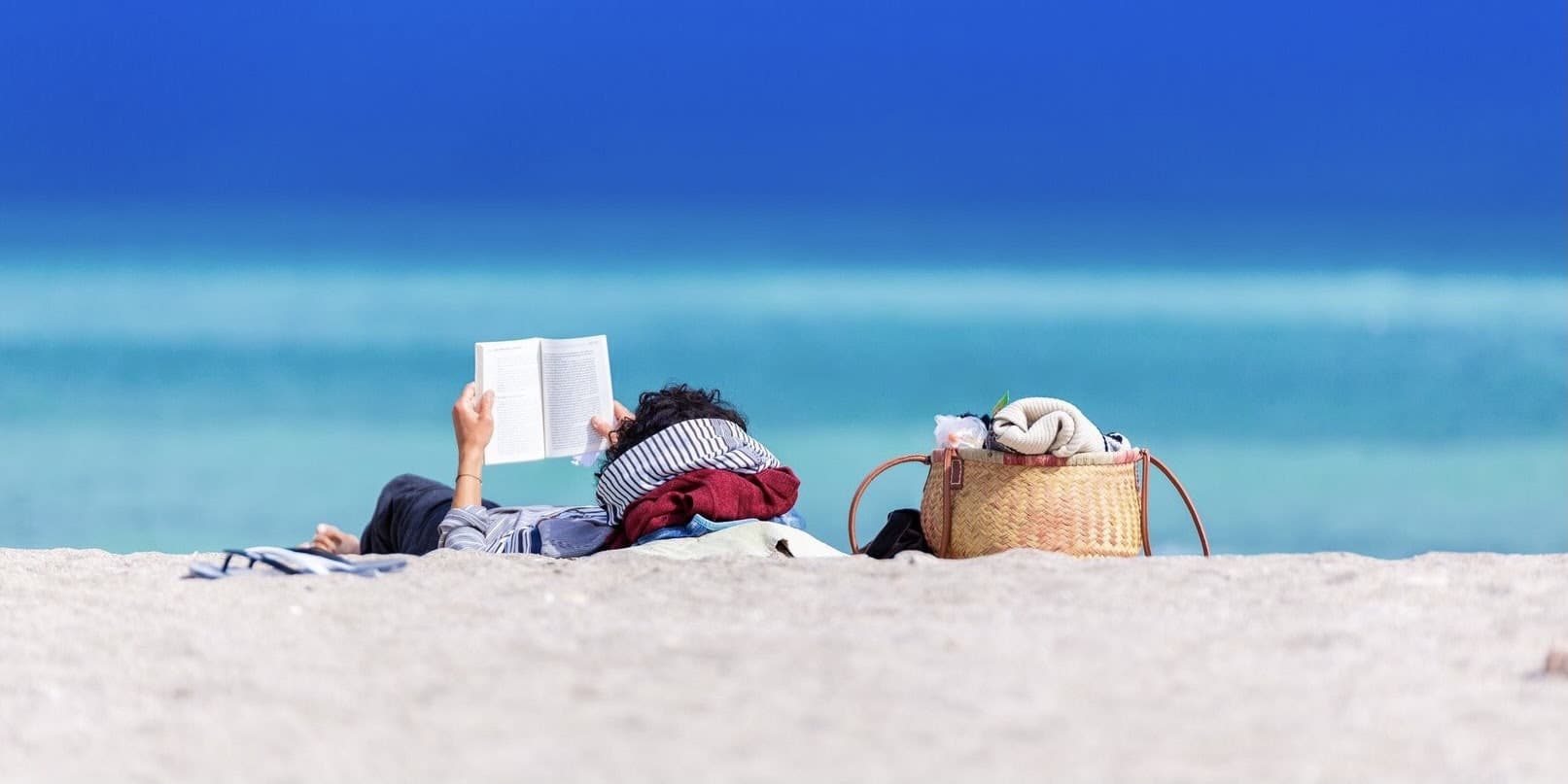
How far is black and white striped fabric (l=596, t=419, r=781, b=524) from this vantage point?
3.92 m

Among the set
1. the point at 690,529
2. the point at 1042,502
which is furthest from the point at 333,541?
the point at 1042,502

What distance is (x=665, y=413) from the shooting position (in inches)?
160

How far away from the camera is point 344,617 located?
9.13 feet

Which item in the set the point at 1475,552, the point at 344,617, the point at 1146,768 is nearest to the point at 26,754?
the point at 344,617

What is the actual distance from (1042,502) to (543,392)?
130 cm

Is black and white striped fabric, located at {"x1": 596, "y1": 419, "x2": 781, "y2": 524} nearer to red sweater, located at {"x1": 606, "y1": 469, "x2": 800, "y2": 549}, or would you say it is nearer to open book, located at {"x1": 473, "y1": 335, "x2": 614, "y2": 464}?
red sweater, located at {"x1": 606, "y1": 469, "x2": 800, "y2": 549}

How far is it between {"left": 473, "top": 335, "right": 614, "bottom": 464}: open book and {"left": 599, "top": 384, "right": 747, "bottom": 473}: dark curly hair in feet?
0.26

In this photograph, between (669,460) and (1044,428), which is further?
(669,460)

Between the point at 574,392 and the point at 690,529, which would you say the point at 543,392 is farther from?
the point at 690,529

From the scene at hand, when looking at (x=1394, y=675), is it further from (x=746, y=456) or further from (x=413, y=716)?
(x=746, y=456)


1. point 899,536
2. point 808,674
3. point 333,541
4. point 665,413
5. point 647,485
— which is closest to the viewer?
point 808,674

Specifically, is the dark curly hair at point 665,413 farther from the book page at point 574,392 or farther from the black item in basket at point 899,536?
the black item in basket at point 899,536

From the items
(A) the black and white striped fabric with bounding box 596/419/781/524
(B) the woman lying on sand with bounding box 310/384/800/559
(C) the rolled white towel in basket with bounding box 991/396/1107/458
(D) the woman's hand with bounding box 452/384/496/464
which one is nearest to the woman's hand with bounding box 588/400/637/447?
(B) the woman lying on sand with bounding box 310/384/800/559

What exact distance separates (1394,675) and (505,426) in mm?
2444
